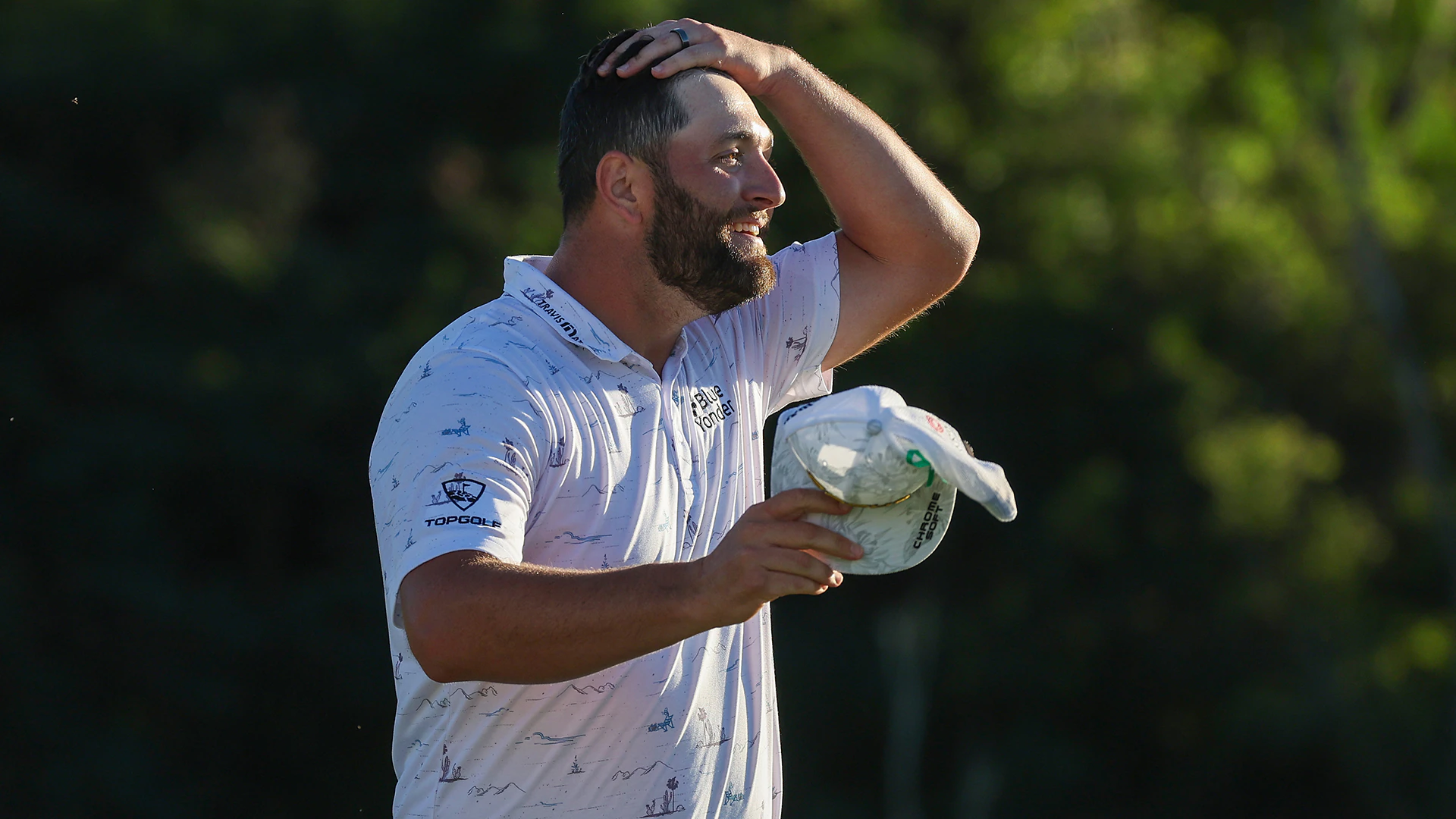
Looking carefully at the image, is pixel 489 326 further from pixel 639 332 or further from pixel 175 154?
pixel 175 154

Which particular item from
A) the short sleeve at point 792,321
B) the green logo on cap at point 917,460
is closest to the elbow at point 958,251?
the short sleeve at point 792,321

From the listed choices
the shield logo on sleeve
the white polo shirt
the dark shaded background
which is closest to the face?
the white polo shirt

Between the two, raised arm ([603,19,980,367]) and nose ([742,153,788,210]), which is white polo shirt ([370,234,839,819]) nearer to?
nose ([742,153,788,210])

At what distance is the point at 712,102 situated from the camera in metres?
2.47

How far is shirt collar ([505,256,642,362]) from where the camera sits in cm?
231

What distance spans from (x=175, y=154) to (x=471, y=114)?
10.1 feet

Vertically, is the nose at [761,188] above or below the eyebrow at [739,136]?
below

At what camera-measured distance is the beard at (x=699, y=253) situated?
95.8 inches

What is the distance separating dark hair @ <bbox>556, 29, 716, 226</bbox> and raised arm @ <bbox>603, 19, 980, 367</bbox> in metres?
0.18

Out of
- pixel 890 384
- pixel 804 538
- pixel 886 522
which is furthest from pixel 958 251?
pixel 890 384

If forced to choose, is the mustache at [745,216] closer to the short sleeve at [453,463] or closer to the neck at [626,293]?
the neck at [626,293]

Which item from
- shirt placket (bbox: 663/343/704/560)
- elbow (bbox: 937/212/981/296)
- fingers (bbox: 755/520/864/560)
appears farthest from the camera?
elbow (bbox: 937/212/981/296)

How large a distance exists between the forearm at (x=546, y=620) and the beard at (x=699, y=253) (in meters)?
0.68

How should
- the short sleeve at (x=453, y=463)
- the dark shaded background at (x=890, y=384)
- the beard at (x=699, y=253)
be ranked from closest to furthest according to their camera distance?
the short sleeve at (x=453, y=463)
the beard at (x=699, y=253)
the dark shaded background at (x=890, y=384)
